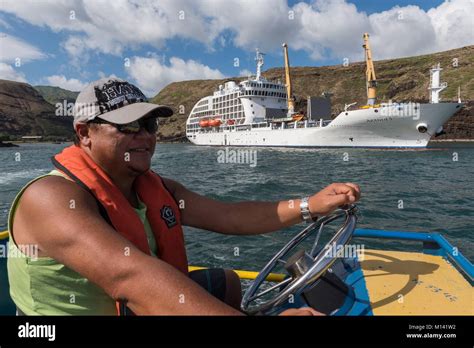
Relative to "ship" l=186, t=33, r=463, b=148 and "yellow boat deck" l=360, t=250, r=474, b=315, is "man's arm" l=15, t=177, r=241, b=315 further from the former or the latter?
"ship" l=186, t=33, r=463, b=148

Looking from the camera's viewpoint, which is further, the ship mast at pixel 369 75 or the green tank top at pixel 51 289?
the ship mast at pixel 369 75

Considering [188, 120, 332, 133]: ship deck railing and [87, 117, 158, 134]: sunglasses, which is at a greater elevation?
[188, 120, 332, 133]: ship deck railing

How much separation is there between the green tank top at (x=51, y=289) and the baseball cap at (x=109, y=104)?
30cm

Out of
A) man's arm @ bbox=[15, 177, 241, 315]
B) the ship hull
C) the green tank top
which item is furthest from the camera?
the ship hull

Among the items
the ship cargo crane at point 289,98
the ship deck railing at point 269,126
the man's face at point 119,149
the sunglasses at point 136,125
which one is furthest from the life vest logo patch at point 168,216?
the ship cargo crane at point 289,98

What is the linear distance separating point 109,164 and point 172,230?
0.48 m

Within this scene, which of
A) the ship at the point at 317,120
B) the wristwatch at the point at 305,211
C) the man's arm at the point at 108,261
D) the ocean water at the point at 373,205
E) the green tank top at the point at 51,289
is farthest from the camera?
the ship at the point at 317,120

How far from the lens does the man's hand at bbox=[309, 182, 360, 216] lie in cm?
194

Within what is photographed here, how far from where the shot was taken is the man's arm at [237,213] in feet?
6.89

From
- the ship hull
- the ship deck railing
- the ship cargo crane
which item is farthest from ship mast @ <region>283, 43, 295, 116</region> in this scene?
the ship hull

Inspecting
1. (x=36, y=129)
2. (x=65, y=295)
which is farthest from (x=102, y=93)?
(x=36, y=129)

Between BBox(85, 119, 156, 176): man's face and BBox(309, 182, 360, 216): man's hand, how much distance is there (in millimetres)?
1103

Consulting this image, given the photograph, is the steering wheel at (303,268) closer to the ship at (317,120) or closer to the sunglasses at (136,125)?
the sunglasses at (136,125)

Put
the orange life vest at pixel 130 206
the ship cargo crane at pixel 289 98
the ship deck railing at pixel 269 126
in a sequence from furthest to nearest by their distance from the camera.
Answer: the ship cargo crane at pixel 289 98, the ship deck railing at pixel 269 126, the orange life vest at pixel 130 206
